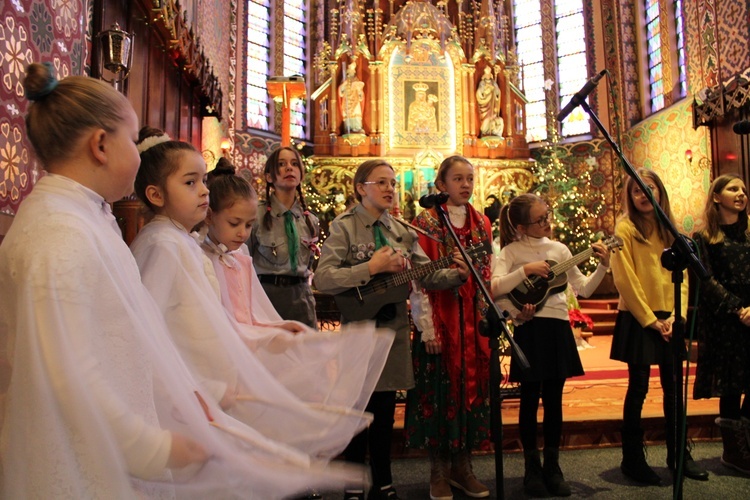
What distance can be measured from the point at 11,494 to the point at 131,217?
180 cm

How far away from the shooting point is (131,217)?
8.44ft

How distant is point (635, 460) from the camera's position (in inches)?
110

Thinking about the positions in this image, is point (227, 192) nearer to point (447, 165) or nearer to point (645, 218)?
point (447, 165)

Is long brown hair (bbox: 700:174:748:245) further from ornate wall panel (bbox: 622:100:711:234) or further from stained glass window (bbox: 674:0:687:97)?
stained glass window (bbox: 674:0:687:97)

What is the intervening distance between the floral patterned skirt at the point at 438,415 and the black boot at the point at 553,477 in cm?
28

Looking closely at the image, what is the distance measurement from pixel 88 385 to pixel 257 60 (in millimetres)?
11087

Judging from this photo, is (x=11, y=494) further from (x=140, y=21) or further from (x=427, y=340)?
(x=140, y=21)

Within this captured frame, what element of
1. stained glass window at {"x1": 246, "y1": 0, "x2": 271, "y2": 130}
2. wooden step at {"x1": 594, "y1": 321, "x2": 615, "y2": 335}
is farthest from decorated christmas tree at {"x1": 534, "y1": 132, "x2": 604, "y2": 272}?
stained glass window at {"x1": 246, "y1": 0, "x2": 271, "y2": 130}

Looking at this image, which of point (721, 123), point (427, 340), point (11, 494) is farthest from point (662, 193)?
point (721, 123)

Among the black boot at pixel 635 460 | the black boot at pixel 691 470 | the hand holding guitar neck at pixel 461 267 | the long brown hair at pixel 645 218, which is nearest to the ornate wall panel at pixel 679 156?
the long brown hair at pixel 645 218

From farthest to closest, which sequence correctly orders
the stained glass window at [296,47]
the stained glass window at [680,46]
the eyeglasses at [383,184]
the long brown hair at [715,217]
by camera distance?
the stained glass window at [296,47] < the stained glass window at [680,46] < the long brown hair at [715,217] < the eyeglasses at [383,184]

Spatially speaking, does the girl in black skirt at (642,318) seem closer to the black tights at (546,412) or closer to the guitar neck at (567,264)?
the guitar neck at (567,264)

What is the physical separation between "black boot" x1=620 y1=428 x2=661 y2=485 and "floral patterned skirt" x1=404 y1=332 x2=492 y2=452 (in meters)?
0.71

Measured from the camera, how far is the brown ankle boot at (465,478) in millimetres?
2619
